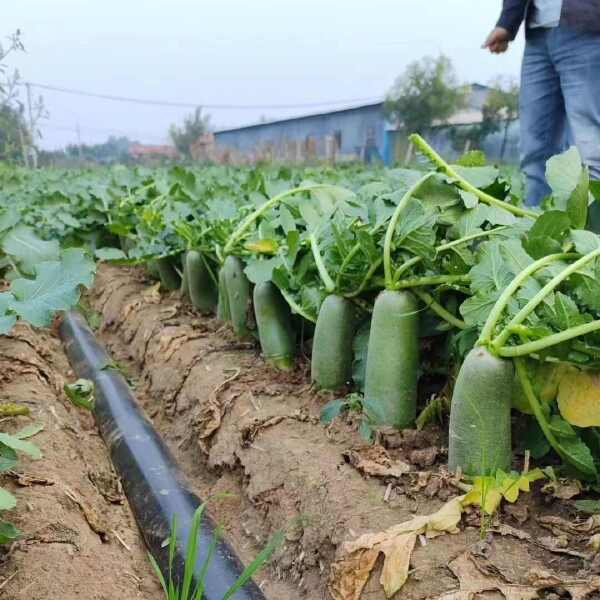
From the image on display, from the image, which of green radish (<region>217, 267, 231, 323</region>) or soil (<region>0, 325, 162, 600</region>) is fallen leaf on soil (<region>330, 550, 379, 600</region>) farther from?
green radish (<region>217, 267, 231, 323</region>)

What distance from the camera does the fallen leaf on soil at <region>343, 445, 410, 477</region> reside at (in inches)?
78.3

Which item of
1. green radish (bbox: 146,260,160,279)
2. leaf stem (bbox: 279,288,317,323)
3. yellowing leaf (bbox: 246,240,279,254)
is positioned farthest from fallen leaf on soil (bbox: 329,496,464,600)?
green radish (bbox: 146,260,160,279)

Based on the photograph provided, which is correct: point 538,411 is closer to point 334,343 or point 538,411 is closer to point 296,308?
point 334,343

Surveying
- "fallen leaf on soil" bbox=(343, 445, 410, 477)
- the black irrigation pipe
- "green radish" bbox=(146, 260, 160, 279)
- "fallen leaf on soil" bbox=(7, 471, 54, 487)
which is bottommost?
the black irrigation pipe

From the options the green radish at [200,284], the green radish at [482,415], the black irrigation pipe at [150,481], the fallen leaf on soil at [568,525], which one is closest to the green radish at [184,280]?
the green radish at [200,284]

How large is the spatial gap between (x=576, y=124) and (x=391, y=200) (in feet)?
5.37

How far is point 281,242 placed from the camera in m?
2.98

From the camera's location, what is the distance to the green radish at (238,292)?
331cm

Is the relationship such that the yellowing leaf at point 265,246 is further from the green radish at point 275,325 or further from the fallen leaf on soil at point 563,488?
the fallen leaf on soil at point 563,488

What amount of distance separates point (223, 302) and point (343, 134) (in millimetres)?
36093

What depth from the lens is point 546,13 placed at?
3582 mm

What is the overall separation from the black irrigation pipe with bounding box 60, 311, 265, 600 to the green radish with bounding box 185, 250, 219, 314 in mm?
629

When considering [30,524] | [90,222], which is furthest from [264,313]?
[90,222]

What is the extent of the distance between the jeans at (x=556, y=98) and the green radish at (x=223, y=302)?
1769mm
